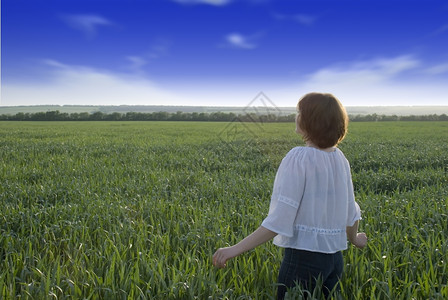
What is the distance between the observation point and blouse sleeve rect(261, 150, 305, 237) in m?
1.87

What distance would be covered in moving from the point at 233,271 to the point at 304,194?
1.26 m

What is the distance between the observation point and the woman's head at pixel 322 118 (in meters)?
1.87

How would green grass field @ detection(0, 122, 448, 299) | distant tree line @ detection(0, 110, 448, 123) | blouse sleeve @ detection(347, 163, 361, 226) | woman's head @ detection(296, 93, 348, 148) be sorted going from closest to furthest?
woman's head @ detection(296, 93, 348, 148) → blouse sleeve @ detection(347, 163, 361, 226) → green grass field @ detection(0, 122, 448, 299) → distant tree line @ detection(0, 110, 448, 123)

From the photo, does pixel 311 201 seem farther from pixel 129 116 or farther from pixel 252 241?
pixel 129 116

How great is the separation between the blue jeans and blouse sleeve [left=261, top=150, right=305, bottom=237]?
308 millimetres

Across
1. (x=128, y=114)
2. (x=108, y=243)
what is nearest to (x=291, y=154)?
(x=108, y=243)

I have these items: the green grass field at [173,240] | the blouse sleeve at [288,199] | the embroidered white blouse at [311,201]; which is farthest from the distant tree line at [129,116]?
Result: the blouse sleeve at [288,199]

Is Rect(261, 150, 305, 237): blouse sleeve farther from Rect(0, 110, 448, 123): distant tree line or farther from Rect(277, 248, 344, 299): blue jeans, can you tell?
Rect(0, 110, 448, 123): distant tree line

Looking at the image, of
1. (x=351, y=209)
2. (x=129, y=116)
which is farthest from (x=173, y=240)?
(x=129, y=116)

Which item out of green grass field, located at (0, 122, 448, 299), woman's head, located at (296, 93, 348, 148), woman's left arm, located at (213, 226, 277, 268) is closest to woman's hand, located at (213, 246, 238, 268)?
woman's left arm, located at (213, 226, 277, 268)

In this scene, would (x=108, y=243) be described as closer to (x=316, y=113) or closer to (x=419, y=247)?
(x=316, y=113)

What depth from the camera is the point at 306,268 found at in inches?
84.0

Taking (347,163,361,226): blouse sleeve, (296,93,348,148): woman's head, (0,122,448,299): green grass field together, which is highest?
(296,93,348,148): woman's head

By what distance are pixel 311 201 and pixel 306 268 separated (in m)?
0.50
